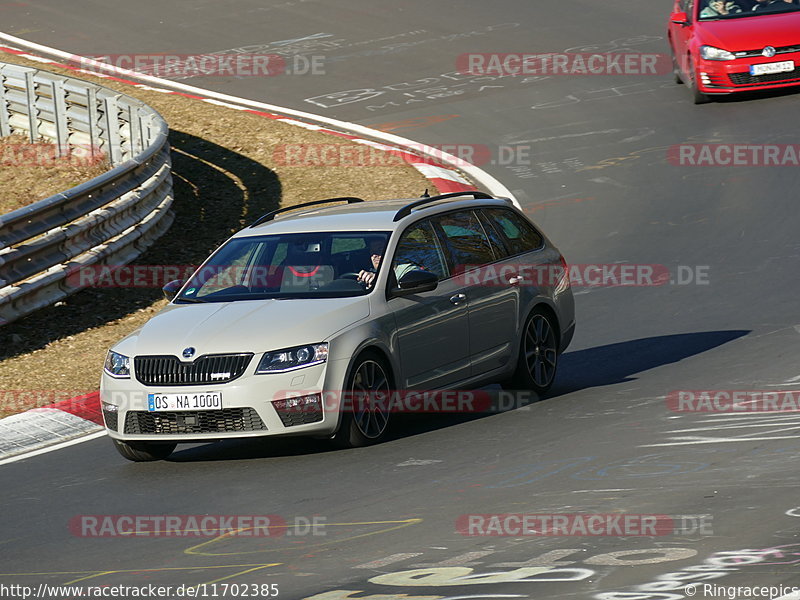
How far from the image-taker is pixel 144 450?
Answer: 401 inches

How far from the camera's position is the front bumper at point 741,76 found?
879 inches

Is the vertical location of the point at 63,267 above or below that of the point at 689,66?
below

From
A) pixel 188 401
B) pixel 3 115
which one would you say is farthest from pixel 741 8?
pixel 188 401

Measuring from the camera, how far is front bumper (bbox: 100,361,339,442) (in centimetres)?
958

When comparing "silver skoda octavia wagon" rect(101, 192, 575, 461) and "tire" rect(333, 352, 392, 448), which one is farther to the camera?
"tire" rect(333, 352, 392, 448)

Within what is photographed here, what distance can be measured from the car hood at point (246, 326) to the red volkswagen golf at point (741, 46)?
13.7m

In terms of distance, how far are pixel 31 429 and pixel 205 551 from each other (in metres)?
4.20

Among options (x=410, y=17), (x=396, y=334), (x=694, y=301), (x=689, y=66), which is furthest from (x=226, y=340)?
(x=410, y=17)

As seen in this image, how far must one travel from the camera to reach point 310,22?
31.4 metres

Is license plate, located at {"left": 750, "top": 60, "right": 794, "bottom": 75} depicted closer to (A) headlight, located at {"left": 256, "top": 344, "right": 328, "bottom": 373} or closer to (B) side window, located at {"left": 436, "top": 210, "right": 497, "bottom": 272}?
(B) side window, located at {"left": 436, "top": 210, "right": 497, "bottom": 272}

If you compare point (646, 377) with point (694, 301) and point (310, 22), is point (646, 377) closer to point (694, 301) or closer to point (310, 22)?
point (694, 301)

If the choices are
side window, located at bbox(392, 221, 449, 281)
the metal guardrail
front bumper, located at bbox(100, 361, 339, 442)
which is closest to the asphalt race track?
front bumper, located at bbox(100, 361, 339, 442)

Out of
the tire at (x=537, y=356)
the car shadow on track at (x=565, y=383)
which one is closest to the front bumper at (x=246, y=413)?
the car shadow on track at (x=565, y=383)

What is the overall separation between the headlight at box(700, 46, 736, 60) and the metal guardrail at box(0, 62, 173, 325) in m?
8.44
